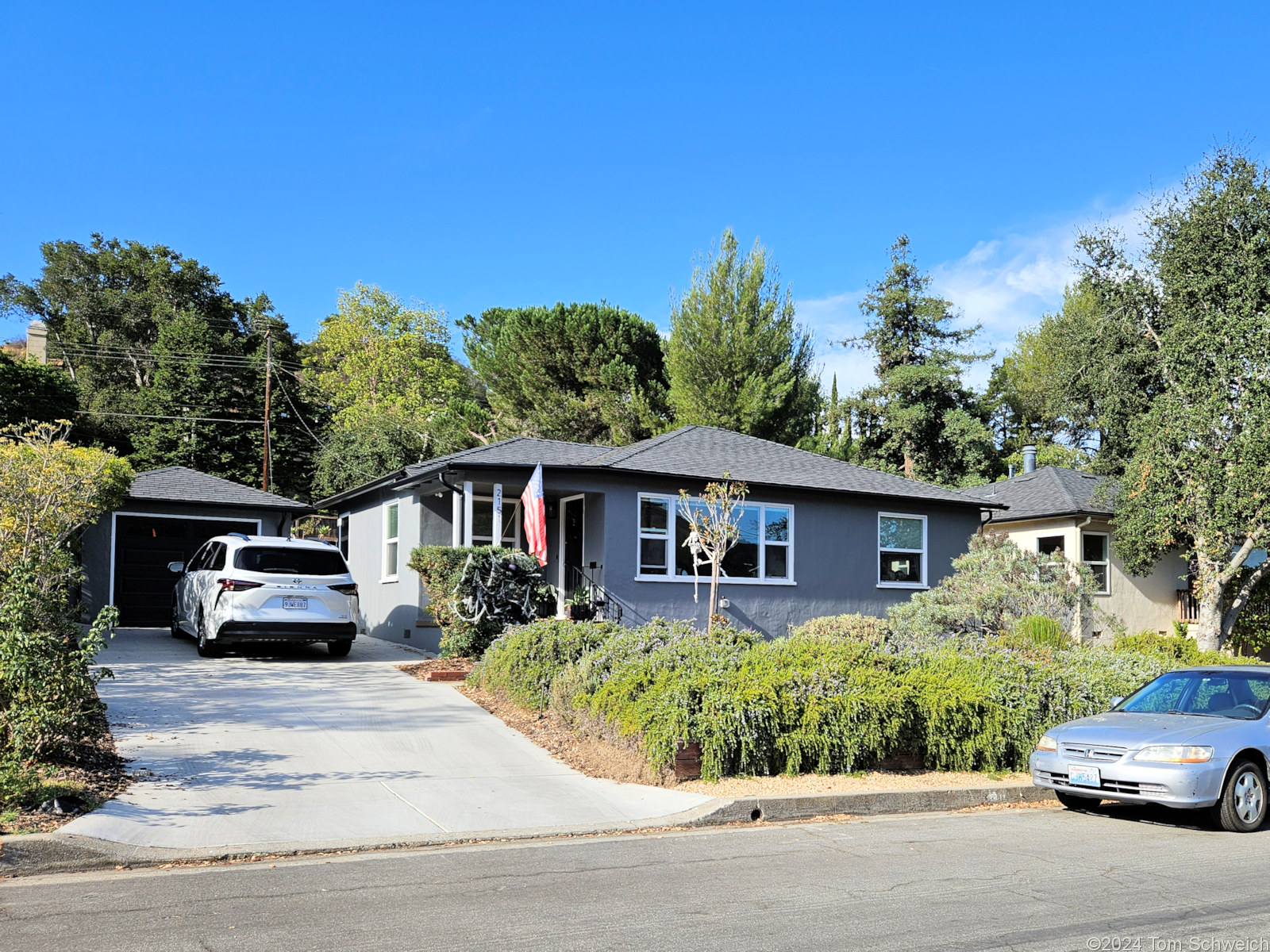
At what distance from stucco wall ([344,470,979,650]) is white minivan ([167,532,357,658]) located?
2601 mm

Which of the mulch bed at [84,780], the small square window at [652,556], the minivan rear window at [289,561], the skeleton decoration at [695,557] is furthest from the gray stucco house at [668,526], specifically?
the mulch bed at [84,780]

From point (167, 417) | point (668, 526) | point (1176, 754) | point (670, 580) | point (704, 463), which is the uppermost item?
point (167, 417)

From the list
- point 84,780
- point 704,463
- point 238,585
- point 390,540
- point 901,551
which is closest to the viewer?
point 84,780

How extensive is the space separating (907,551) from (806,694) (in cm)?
1169

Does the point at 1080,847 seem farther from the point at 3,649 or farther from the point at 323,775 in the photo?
the point at 3,649

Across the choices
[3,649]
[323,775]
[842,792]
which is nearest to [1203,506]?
[842,792]

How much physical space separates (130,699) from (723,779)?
659 cm

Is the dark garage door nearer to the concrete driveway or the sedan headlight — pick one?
the concrete driveway

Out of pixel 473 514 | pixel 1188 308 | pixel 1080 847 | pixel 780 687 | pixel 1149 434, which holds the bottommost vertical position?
pixel 1080 847

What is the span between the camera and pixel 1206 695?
902 cm

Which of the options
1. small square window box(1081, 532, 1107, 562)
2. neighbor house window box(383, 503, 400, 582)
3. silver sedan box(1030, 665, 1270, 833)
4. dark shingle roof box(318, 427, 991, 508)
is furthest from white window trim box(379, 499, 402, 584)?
small square window box(1081, 532, 1107, 562)

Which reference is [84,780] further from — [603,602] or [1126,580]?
[1126,580]

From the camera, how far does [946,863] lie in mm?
6500

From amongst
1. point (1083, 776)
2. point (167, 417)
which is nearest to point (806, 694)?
point (1083, 776)
